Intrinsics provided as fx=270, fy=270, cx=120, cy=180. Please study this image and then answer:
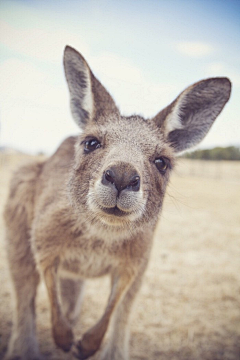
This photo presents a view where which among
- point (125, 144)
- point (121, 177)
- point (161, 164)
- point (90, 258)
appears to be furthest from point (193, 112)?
point (90, 258)

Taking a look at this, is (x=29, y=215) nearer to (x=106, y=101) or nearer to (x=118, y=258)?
(x=118, y=258)

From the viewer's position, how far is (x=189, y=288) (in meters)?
4.39

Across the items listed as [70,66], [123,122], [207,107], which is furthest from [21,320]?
[207,107]

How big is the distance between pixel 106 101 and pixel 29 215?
160cm

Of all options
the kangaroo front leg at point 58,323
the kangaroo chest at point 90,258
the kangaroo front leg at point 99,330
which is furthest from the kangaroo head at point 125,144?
the kangaroo front leg at point 58,323

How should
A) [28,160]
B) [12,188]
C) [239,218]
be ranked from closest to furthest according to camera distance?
1. [12,188]
2. [28,160]
3. [239,218]

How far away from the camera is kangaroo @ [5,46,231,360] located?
2.26m

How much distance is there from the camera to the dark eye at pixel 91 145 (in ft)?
7.99

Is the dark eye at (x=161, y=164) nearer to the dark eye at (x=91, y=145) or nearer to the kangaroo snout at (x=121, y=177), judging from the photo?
the dark eye at (x=91, y=145)

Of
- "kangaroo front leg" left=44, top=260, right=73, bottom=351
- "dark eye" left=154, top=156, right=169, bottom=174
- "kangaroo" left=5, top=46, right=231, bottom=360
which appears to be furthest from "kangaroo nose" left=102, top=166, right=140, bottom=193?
"kangaroo front leg" left=44, top=260, right=73, bottom=351

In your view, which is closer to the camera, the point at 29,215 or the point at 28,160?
the point at 29,215

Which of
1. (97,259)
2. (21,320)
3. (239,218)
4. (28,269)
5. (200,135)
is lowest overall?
(239,218)

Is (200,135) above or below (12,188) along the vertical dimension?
above

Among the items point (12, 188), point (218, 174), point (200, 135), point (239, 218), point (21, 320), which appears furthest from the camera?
point (218, 174)
